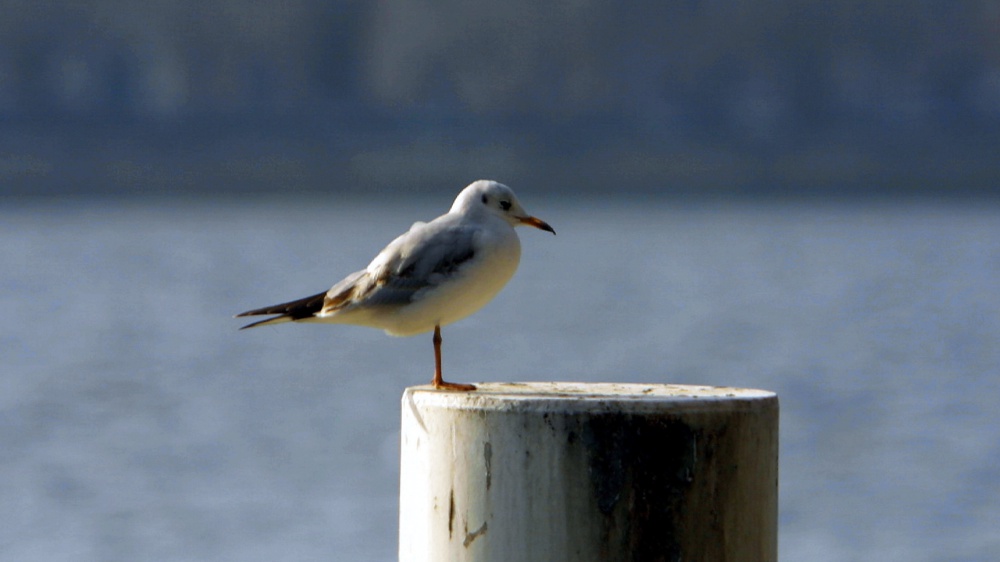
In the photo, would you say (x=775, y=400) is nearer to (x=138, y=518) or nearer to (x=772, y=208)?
(x=138, y=518)

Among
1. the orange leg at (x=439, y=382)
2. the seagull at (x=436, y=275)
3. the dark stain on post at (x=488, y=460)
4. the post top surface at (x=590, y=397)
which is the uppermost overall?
the seagull at (x=436, y=275)

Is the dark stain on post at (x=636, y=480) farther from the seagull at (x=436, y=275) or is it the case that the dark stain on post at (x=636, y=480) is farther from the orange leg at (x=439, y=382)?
the seagull at (x=436, y=275)

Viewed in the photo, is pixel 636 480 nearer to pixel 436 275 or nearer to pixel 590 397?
pixel 590 397

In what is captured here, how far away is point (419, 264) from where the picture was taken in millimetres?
4207

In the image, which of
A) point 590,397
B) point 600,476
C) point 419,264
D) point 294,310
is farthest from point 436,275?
point 600,476

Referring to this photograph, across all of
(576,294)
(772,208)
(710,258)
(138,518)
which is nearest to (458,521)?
(138,518)

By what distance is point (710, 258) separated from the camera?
3669 cm

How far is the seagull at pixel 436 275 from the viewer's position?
417cm

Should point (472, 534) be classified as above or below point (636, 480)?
below

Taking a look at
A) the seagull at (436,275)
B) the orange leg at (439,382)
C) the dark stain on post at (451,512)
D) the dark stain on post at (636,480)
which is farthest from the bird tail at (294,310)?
the dark stain on post at (636,480)

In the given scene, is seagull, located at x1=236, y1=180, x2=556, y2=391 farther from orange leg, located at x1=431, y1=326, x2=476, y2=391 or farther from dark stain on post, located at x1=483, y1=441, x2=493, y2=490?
dark stain on post, located at x1=483, y1=441, x2=493, y2=490

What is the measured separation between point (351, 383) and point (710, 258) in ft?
61.3

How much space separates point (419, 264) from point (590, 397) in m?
0.90

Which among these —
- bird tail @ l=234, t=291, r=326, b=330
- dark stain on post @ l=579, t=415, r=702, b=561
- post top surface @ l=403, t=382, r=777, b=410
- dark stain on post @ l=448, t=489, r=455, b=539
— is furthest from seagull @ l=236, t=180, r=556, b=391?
dark stain on post @ l=579, t=415, r=702, b=561
